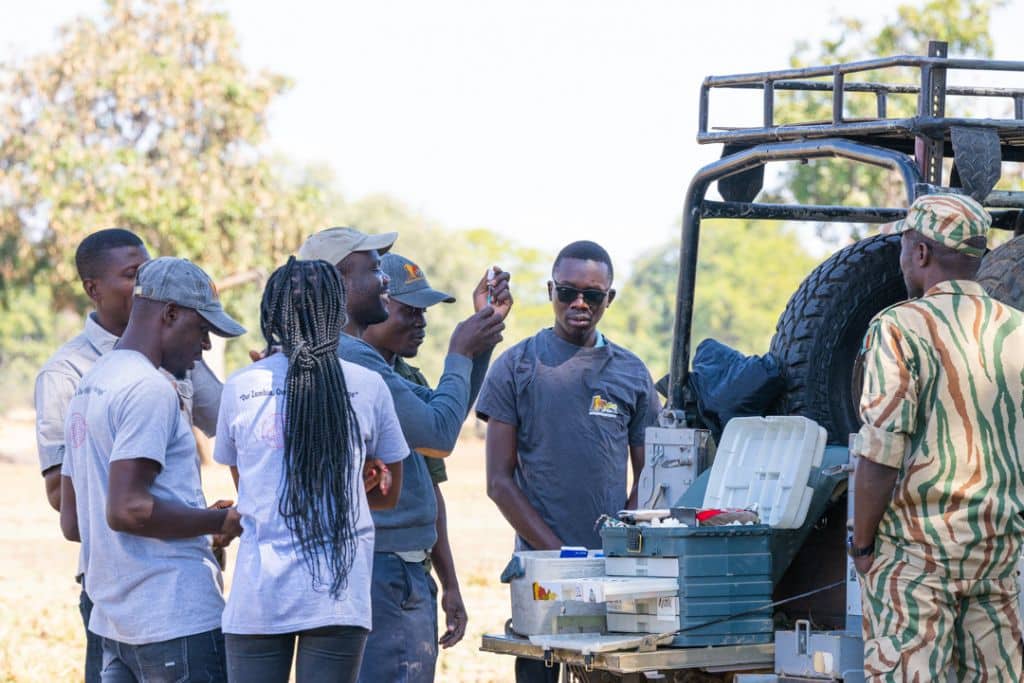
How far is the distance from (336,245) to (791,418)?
1.53 m

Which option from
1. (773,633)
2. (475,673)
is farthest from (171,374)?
(475,673)

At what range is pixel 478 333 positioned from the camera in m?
4.84

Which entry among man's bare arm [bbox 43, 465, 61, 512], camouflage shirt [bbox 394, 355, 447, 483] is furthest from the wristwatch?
man's bare arm [bbox 43, 465, 61, 512]

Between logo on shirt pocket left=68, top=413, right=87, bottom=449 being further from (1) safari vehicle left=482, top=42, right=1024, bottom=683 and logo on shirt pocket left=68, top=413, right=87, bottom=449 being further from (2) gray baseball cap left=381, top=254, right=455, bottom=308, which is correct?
(1) safari vehicle left=482, top=42, right=1024, bottom=683

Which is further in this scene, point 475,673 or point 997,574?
point 475,673

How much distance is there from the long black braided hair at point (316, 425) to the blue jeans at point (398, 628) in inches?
34.3

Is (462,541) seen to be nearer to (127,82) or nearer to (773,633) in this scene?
(773,633)

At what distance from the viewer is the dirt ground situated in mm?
8695

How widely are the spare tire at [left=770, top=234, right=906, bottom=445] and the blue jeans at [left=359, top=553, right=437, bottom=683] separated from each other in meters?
1.79

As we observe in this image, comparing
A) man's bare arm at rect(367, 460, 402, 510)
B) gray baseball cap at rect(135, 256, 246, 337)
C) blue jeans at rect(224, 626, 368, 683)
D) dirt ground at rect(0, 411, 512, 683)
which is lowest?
dirt ground at rect(0, 411, 512, 683)

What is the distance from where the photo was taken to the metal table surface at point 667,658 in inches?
175

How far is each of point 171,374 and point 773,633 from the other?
1914mm

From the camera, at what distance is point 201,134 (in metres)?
30.5

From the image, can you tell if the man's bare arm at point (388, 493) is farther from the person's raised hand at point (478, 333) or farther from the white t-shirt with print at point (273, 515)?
the person's raised hand at point (478, 333)
